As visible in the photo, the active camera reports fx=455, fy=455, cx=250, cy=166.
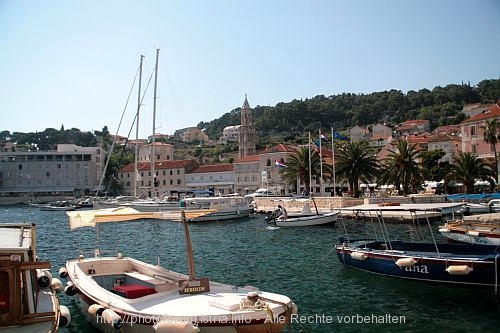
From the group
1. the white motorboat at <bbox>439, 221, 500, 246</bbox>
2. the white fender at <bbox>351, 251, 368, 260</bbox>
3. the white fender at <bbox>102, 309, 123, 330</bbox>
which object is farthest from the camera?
the white motorboat at <bbox>439, 221, 500, 246</bbox>

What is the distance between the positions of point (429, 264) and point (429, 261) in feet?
0.41

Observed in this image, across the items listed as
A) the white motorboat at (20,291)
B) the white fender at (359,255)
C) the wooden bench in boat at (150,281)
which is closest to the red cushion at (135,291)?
the wooden bench in boat at (150,281)

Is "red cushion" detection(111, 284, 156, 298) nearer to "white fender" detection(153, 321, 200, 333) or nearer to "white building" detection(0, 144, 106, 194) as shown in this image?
"white fender" detection(153, 321, 200, 333)

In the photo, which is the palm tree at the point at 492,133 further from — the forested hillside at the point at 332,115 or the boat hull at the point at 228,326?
the forested hillside at the point at 332,115

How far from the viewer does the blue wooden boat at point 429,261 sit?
17.8 meters

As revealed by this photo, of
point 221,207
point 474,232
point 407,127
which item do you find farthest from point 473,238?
point 407,127

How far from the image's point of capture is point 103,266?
17.7 m

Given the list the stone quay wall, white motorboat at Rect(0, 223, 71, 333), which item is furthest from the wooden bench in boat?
the stone quay wall

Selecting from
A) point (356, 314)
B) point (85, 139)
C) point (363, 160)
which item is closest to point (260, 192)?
point (363, 160)

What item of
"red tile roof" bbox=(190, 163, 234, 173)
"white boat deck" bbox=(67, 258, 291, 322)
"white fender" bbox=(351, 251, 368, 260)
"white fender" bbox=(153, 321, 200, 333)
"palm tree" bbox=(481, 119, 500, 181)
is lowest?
→ "white fender" bbox=(351, 251, 368, 260)

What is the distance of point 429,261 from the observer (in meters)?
19.2

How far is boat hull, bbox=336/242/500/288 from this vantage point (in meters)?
17.7

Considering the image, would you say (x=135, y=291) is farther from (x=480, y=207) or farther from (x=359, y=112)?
(x=359, y=112)

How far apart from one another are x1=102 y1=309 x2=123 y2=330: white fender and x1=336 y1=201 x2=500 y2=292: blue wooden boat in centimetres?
1252
